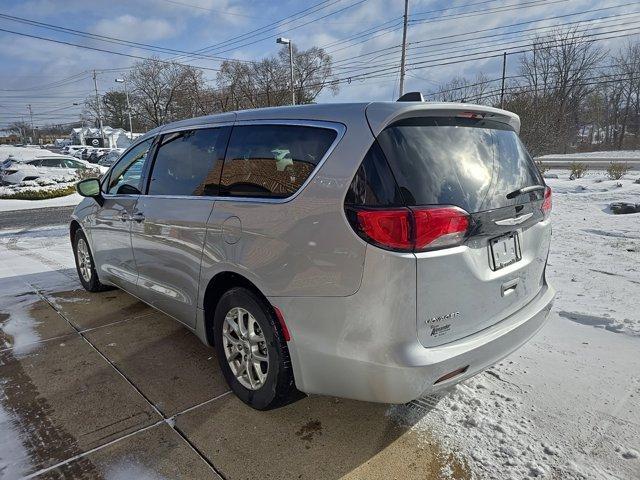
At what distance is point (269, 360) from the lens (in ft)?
8.17

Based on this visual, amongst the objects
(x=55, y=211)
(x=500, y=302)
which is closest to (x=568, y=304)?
(x=500, y=302)

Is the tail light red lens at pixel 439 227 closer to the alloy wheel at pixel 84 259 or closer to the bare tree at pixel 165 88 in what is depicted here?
the alloy wheel at pixel 84 259

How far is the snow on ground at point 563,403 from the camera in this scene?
7.32 ft

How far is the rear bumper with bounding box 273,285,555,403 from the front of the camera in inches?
79.0

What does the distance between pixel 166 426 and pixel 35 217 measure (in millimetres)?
12679

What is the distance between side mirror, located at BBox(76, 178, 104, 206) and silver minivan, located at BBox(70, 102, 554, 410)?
69.2 inches

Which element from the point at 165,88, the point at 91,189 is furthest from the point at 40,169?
the point at 165,88

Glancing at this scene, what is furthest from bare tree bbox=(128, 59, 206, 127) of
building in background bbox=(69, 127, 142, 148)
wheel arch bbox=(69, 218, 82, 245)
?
wheel arch bbox=(69, 218, 82, 245)

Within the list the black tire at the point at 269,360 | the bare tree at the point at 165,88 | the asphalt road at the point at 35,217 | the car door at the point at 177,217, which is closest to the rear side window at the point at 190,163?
the car door at the point at 177,217

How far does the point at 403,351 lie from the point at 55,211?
1521 centimetres

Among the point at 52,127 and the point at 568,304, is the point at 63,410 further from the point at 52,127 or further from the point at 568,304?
the point at 52,127

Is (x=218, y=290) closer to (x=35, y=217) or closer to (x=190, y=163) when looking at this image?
(x=190, y=163)

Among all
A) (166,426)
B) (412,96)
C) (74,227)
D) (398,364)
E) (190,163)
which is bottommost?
(166,426)

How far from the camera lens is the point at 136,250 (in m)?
3.77
